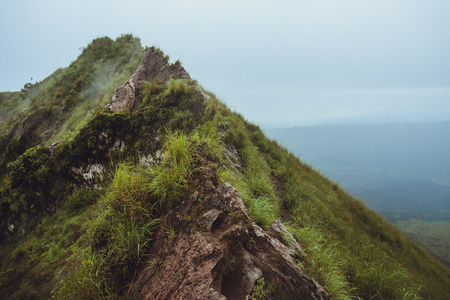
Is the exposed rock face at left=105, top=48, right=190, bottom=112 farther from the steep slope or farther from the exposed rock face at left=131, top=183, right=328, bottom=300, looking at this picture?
the exposed rock face at left=131, top=183, right=328, bottom=300

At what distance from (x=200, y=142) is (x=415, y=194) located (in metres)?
278

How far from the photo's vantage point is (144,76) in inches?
410

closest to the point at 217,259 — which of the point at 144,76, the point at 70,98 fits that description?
the point at 144,76

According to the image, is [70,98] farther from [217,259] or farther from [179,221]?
[217,259]

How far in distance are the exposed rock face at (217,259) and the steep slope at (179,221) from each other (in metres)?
0.02

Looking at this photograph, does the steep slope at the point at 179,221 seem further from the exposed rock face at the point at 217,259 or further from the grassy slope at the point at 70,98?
the grassy slope at the point at 70,98

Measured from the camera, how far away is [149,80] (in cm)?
1025

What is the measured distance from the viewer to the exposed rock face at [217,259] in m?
2.41

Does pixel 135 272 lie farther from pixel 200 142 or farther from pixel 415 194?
pixel 415 194

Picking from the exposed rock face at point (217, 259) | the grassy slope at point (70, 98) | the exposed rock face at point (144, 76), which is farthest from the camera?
the grassy slope at point (70, 98)

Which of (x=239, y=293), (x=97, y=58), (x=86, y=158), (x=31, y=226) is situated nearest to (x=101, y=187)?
(x=86, y=158)

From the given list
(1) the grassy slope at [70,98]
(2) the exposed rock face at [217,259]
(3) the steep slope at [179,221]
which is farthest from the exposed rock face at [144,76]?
(2) the exposed rock face at [217,259]

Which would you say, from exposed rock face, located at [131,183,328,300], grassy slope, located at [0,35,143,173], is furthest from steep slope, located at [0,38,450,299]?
grassy slope, located at [0,35,143,173]

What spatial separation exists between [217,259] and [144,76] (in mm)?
10484
